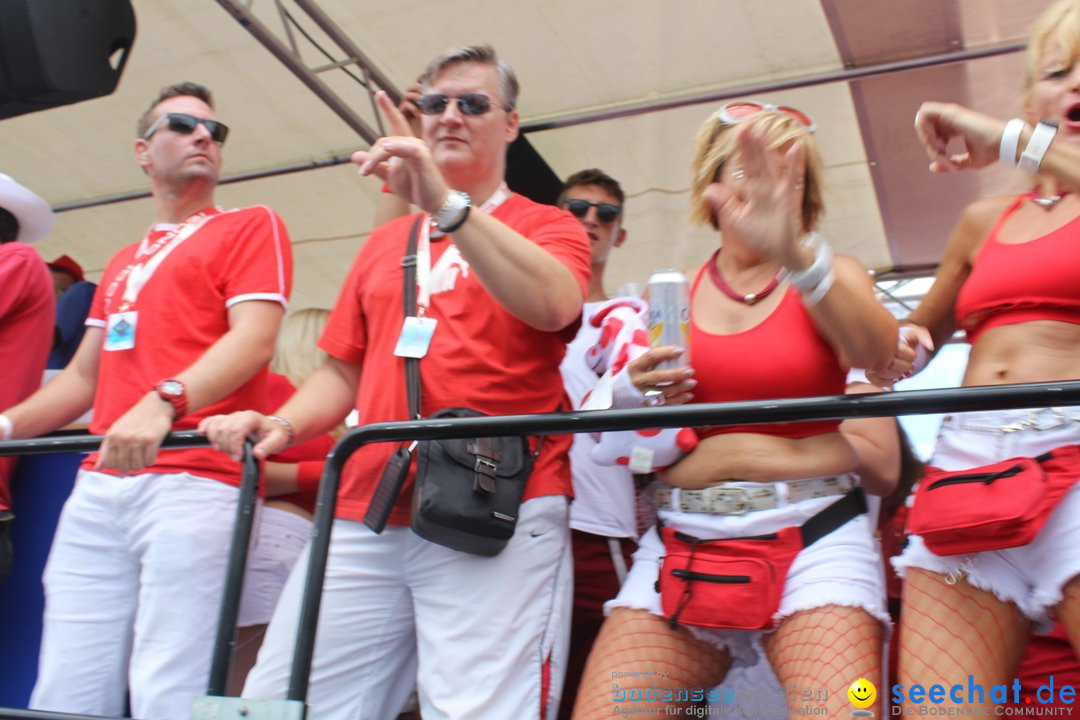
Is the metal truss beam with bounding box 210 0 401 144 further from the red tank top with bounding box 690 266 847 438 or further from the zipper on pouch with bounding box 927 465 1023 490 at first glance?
the zipper on pouch with bounding box 927 465 1023 490

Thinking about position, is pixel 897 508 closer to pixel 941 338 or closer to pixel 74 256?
pixel 941 338

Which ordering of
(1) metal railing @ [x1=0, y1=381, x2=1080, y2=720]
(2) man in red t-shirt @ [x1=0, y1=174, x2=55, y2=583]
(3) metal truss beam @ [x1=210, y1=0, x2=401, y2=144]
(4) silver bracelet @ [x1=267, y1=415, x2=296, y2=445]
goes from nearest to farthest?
(1) metal railing @ [x1=0, y1=381, x2=1080, y2=720]
(4) silver bracelet @ [x1=267, y1=415, x2=296, y2=445]
(2) man in red t-shirt @ [x1=0, y1=174, x2=55, y2=583]
(3) metal truss beam @ [x1=210, y1=0, x2=401, y2=144]

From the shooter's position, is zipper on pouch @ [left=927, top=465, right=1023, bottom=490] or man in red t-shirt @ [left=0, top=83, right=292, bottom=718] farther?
man in red t-shirt @ [left=0, top=83, right=292, bottom=718]

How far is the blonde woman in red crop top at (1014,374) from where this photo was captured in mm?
1602

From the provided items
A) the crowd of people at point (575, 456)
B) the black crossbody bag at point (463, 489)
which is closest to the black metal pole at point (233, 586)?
the crowd of people at point (575, 456)

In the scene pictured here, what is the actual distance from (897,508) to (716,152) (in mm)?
1129

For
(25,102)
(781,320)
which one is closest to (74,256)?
(25,102)

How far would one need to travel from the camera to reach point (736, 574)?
178 cm

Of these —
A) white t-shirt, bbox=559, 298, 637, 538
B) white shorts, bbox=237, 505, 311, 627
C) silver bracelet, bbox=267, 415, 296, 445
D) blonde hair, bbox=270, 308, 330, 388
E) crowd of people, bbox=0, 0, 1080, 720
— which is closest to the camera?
crowd of people, bbox=0, 0, 1080, 720

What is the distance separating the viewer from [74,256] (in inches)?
263

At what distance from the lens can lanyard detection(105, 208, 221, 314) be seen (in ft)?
8.50

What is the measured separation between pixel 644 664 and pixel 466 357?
70 centimetres

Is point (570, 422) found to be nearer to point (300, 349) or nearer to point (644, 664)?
point (644, 664)

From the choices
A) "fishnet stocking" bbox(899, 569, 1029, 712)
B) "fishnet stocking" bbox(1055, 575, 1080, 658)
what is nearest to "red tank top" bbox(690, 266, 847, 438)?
"fishnet stocking" bbox(899, 569, 1029, 712)
